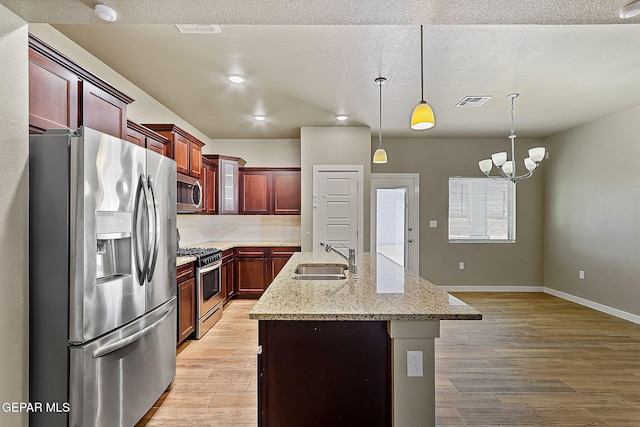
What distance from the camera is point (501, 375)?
9.60ft

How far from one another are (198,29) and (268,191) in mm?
3372

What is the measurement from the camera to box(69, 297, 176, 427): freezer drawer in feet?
5.76

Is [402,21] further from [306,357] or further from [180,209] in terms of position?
[180,209]

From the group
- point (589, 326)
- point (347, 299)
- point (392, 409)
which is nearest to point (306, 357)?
point (347, 299)

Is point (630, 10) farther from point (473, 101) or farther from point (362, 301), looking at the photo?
point (473, 101)

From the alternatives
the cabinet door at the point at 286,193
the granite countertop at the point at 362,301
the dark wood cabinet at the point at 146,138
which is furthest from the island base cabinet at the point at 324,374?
the cabinet door at the point at 286,193

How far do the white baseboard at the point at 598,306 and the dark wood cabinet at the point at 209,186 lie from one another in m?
5.67

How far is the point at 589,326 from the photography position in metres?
4.20

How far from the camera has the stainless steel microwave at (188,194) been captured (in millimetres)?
3848

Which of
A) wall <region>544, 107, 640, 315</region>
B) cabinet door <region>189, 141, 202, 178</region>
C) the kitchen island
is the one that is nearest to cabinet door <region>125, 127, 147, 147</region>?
cabinet door <region>189, 141, 202, 178</region>

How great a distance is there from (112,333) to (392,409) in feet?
5.10

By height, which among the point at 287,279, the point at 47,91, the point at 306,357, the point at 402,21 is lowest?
the point at 306,357

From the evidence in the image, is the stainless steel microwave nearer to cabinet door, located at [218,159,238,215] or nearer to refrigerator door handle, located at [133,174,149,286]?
cabinet door, located at [218,159,238,215]

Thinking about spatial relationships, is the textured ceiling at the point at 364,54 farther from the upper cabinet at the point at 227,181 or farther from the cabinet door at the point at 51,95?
the upper cabinet at the point at 227,181
